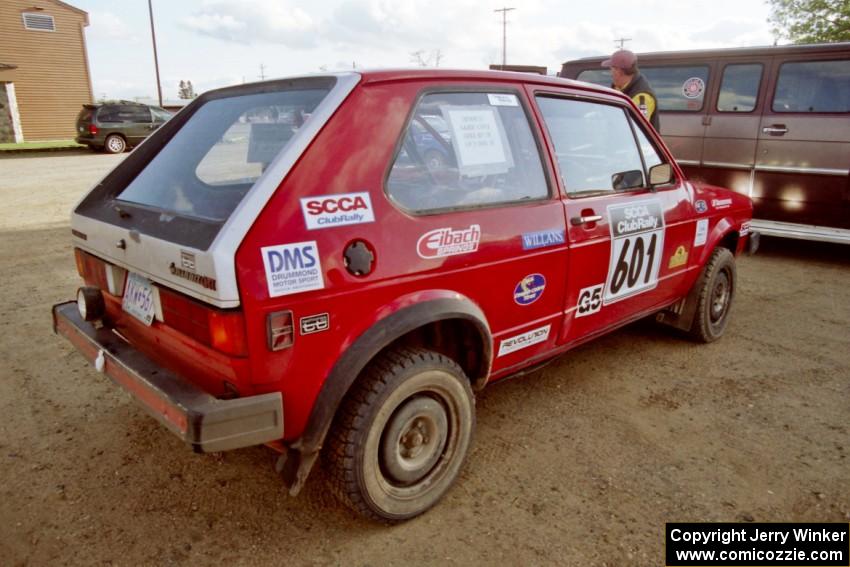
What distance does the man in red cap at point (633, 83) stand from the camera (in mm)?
4988

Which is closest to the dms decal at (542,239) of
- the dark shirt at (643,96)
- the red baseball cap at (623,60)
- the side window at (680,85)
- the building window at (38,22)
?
the dark shirt at (643,96)

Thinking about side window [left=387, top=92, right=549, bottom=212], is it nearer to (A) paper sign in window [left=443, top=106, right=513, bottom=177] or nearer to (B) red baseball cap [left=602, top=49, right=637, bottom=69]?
(A) paper sign in window [left=443, top=106, right=513, bottom=177]

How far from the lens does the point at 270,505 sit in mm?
2395

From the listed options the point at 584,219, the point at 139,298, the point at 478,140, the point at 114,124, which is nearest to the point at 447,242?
the point at 478,140

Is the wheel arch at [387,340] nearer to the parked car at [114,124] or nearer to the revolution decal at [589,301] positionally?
the revolution decal at [589,301]

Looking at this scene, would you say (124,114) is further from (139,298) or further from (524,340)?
(524,340)

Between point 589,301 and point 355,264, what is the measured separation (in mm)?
1499

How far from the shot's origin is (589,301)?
2.98 meters

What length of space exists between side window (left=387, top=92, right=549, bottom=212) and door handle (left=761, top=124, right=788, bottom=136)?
4824 millimetres

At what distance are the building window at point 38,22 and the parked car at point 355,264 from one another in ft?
98.4

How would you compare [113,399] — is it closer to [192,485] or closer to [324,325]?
[192,485]

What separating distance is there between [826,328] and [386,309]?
13.1 feet

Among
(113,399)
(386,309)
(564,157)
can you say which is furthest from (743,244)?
(113,399)

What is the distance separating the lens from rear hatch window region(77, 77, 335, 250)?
2.04 m
